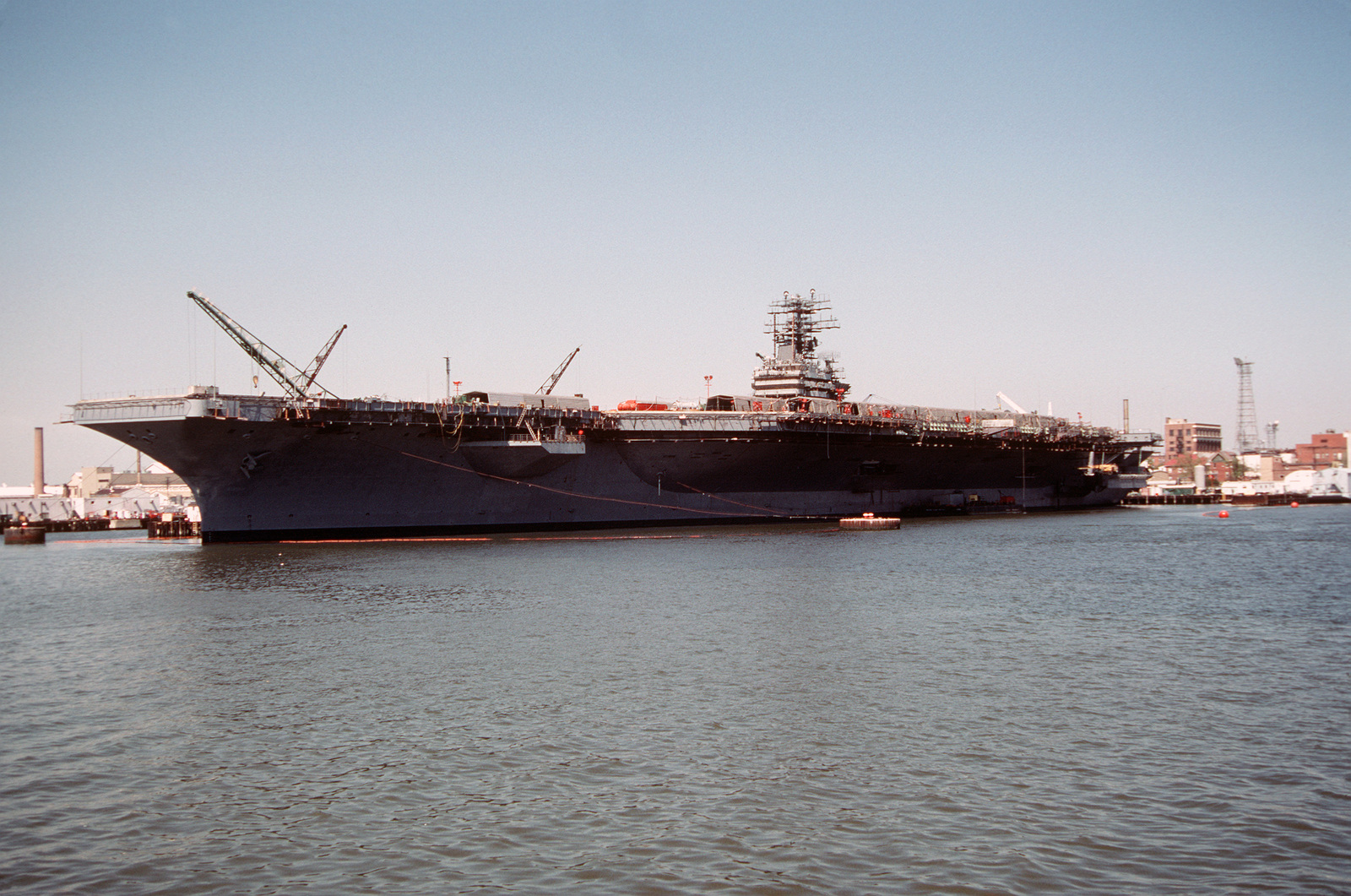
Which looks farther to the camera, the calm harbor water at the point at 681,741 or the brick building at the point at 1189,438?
the brick building at the point at 1189,438

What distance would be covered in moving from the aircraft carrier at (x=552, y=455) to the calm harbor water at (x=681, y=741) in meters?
12.9

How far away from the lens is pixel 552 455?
134 ft

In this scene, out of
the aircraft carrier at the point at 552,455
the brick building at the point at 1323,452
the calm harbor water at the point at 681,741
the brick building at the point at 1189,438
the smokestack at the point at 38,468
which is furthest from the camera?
the brick building at the point at 1189,438

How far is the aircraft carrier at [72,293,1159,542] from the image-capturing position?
35.8 metres

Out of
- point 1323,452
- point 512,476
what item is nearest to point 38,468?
point 512,476

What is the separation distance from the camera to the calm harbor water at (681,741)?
8242mm

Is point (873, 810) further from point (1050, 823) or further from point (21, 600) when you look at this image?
point (21, 600)

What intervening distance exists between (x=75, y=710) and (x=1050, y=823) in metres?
11.7

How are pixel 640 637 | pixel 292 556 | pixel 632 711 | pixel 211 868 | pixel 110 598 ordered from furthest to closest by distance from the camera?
pixel 292 556 → pixel 110 598 → pixel 640 637 → pixel 632 711 → pixel 211 868

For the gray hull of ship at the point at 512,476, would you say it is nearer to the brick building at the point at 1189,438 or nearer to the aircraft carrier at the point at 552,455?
the aircraft carrier at the point at 552,455

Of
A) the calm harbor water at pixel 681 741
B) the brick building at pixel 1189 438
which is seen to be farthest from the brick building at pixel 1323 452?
the calm harbor water at pixel 681 741

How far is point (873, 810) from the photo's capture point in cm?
934

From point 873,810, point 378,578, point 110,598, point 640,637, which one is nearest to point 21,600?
point 110,598

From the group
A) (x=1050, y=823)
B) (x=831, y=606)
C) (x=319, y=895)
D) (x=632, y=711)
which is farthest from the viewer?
(x=831, y=606)
